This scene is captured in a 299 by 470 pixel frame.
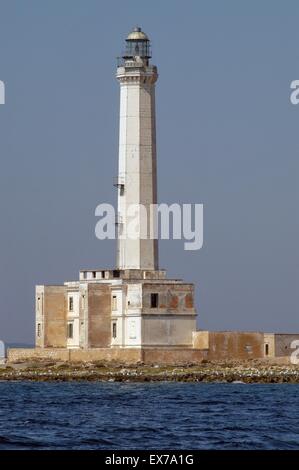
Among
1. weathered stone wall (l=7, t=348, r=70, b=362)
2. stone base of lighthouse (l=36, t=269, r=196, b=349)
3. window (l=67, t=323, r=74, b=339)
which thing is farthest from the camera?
window (l=67, t=323, r=74, b=339)

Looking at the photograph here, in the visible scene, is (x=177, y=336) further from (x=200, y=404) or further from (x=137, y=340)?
(x=200, y=404)

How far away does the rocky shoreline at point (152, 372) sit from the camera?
63469 mm

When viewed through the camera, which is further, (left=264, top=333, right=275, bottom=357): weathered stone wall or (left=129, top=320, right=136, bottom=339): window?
(left=264, top=333, right=275, bottom=357): weathered stone wall

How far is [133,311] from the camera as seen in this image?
2667 inches

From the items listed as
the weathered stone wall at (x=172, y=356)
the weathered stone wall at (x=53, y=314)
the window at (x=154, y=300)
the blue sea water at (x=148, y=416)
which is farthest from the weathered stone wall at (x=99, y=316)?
the blue sea water at (x=148, y=416)

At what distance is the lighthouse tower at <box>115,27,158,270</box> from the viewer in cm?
6756

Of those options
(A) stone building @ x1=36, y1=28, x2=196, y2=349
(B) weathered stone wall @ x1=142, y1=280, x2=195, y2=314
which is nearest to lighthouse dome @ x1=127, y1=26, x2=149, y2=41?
(A) stone building @ x1=36, y1=28, x2=196, y2=349

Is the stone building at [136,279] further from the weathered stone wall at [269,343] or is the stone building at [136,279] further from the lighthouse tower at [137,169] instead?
the weathered stone wall at [269,343]

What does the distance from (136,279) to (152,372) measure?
4.74 m

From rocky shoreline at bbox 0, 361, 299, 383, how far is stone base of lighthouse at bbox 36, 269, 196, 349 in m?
1.50

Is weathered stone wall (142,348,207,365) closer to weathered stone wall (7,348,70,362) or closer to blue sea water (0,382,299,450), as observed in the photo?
weathered stone wall (7,348,70,362)

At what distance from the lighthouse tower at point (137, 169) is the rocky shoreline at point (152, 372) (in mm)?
4642

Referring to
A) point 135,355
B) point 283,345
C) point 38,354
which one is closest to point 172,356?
point 135,355

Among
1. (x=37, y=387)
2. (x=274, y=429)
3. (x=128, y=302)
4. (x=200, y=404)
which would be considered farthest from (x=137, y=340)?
(x=274, y=429)
